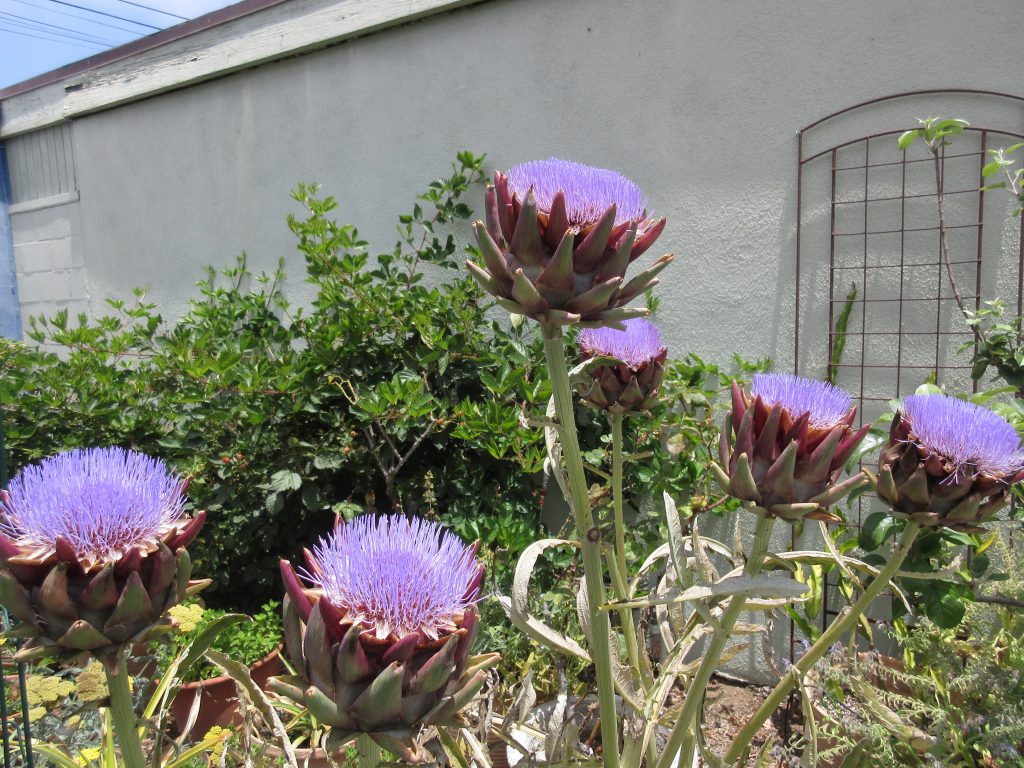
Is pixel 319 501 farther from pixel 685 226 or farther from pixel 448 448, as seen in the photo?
pixel 685 226

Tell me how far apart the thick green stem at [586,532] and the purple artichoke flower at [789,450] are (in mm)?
174

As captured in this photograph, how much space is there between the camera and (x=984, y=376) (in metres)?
1.94

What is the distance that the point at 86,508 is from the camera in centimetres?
76

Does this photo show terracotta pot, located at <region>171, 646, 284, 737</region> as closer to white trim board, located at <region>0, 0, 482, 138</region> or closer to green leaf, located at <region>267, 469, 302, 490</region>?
green leaf, located at <region>267, 469, 302, 490</region>

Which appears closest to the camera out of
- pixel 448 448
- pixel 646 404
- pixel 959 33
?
pixel 646 404

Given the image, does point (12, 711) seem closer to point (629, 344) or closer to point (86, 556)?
point (86, 556)

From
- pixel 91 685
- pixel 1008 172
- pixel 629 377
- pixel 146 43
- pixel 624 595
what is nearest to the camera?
pixel 624 595

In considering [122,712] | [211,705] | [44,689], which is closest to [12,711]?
[44,689]

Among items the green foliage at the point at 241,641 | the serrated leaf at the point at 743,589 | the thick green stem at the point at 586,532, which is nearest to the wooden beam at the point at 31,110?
the green foliage at the point at 241,641

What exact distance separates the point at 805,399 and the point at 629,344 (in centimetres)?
42

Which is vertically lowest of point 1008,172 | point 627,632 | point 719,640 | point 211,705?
point 211,705

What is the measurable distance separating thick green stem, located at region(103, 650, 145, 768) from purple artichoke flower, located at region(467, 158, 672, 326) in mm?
593

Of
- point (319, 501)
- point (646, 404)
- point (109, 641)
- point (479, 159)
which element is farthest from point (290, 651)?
point (479, 159)

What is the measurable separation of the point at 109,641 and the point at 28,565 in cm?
12
